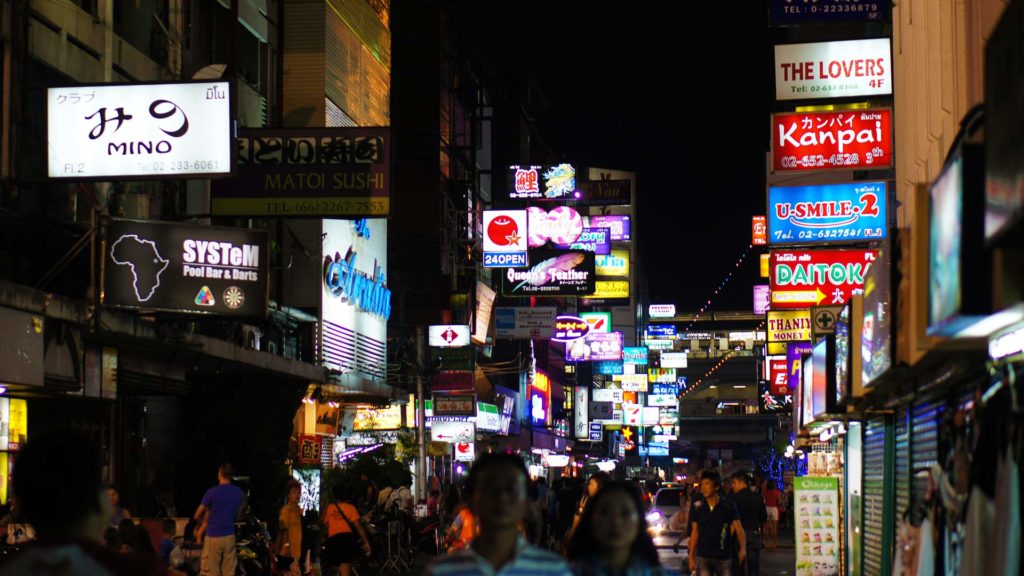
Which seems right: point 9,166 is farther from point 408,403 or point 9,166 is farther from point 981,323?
point 408,403

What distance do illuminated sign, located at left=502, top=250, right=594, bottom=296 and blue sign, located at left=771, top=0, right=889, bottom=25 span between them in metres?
23.9

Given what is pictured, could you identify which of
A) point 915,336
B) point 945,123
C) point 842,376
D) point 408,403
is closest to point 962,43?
point 945,123

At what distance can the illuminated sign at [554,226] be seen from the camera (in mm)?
49656

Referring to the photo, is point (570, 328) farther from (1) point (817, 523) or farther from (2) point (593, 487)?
(2) point (593, 487)

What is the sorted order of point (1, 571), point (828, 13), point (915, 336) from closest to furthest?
point (1, 571), point (915, 336), point (828, 13)

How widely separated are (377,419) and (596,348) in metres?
39.3

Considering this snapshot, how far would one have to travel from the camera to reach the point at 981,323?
745 cm

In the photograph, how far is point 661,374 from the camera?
454 ft

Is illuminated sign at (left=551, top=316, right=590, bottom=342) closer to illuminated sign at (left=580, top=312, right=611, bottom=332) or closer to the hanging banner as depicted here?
illuminated sign at (left=580, top=312, right=611, bottom=332)

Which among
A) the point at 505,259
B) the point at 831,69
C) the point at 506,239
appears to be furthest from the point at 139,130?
the point at 506,239

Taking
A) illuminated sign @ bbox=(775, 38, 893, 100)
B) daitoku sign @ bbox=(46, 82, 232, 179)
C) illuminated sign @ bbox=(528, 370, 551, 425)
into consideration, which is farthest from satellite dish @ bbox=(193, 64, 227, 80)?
illuminated sign @ bbox=(528, 370, 551, 425)

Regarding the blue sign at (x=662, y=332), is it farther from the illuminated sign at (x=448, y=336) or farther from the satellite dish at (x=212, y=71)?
the satellite dish at (x=212, y=71)

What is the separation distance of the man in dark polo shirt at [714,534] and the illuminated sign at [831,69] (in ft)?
30.7

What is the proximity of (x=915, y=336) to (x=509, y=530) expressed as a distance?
4.59m
